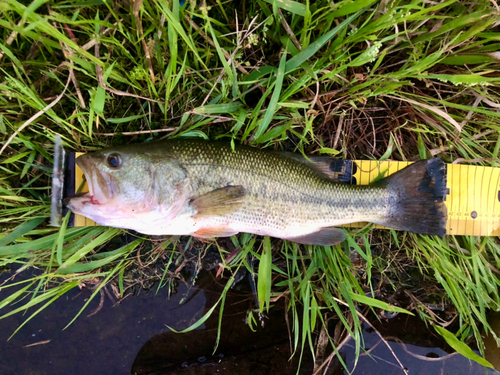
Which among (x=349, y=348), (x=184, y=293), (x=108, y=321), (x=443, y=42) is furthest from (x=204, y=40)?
(x=349, y=348)

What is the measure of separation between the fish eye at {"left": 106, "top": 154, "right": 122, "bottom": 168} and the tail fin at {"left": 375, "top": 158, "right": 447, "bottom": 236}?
2028 millimetres

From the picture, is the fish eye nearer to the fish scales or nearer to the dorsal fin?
the fish scales

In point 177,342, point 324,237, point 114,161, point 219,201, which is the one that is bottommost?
point 177,342

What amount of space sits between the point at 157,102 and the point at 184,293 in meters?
1.76

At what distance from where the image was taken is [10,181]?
221 cm

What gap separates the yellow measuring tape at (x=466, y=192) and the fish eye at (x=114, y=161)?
6.25ft

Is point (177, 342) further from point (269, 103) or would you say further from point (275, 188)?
point (269, 103)

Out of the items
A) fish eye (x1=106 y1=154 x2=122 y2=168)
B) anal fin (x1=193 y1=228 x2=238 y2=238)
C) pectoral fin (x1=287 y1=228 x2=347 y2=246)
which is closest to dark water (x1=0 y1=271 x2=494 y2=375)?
anal fin (x1=193 y1=228 x2=238 y2=238)

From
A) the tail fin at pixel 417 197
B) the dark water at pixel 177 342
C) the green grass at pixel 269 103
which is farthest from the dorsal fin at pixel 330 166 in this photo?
the dark water at pixel 177 342

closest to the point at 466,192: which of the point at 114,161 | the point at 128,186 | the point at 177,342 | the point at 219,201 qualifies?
the point at 219,201

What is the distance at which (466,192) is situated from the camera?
248 centimetres

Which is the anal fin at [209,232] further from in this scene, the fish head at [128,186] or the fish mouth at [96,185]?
the fish mouth at [96,185]

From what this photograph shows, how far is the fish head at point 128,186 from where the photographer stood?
1.80 m

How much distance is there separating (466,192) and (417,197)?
1.81 feet
